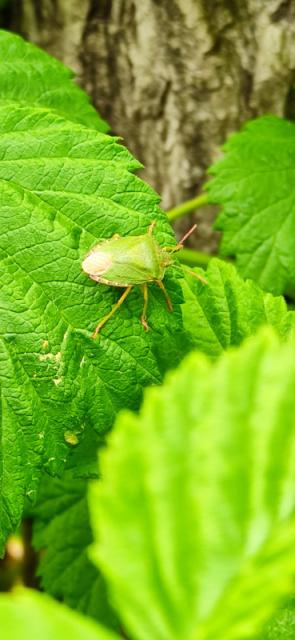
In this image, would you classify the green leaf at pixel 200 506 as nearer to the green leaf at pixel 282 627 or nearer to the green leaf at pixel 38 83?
the green leaf at pixel 282 627

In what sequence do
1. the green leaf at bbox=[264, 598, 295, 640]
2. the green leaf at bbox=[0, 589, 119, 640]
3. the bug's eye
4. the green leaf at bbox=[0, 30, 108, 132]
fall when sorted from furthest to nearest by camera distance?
the green leaf at bbox=[0, 30, 108, 132], the bug's eye, the green leaf at bbox=[264, 598, 295, 640], the green leaf at bbox=[0, 589, 119, 640]

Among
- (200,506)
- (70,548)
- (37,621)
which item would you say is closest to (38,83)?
(70,548)

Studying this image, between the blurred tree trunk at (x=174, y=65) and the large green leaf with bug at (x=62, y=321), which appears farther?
the blurred tree trunk at (x=174, y=65)

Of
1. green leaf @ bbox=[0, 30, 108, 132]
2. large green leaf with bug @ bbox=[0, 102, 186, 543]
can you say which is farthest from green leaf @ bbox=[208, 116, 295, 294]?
large green leaf with bug @ bbox=[0, 102, 186, 543]

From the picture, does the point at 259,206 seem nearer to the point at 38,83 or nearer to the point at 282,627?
the point at 38,83

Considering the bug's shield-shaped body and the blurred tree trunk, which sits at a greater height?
the blurred tree trunk

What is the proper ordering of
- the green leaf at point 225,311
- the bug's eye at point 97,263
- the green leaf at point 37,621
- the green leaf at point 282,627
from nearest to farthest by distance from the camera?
the green leaf at point 37,621 < the green leaf at point 282,627 < the bug's eye at point 97,263 < the green leaf at point 225,311

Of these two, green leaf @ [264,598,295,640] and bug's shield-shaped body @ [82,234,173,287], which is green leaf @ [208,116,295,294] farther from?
green leaf @ [264,598,295,640]

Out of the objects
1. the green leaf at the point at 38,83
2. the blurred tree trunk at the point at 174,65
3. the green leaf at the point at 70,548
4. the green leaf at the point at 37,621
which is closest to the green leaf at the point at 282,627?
the green leaf at the point at 37,621
